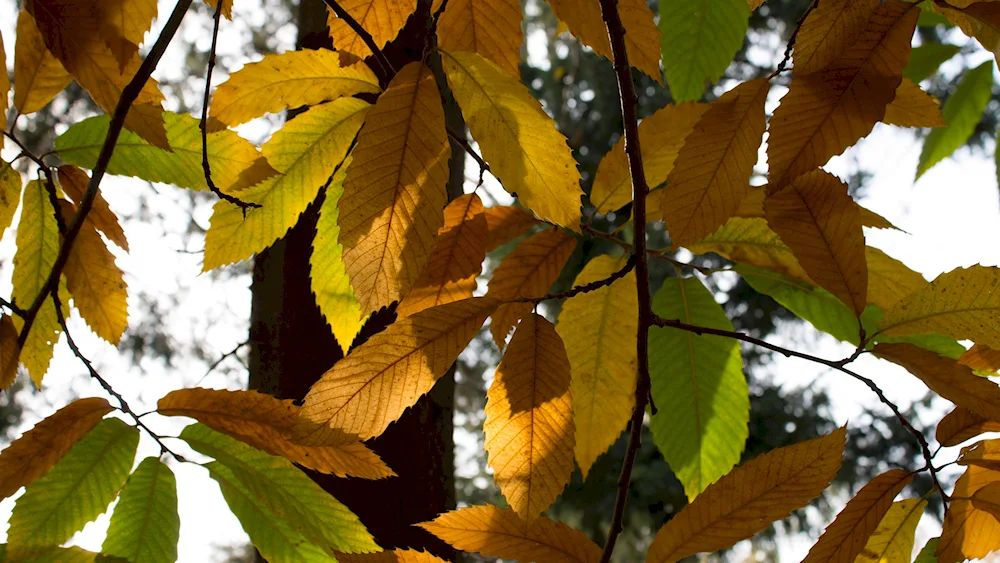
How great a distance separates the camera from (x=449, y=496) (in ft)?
3.51

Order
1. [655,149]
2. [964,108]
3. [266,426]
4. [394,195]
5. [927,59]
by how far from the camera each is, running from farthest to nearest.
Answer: [964,108] < [927,59] < [655,149] < [266,426] < [394,195]

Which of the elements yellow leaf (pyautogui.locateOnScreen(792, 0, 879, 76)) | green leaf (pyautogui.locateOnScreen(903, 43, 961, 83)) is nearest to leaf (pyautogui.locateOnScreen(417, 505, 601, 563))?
yellow leaf (pyautogui.locateOnScreen(792, 0, 879, 76))

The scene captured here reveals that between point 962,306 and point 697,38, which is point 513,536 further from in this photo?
point 697,38

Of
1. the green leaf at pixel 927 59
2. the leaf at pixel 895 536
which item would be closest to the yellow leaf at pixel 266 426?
the leaf at pixel 895 536

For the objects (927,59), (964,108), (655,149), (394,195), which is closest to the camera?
(394,195)

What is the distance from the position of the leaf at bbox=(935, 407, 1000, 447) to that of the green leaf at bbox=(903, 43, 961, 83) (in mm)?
858

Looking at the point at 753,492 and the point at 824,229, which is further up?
the point at 824,229

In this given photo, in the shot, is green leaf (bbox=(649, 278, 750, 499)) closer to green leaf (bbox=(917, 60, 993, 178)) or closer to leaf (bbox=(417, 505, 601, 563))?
leaf (bbox=(417, 505, 601, 563))

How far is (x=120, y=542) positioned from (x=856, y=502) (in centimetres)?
55

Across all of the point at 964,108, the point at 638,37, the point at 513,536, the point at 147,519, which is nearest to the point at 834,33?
the point at 638,37

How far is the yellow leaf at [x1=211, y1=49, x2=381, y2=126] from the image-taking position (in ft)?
1.98

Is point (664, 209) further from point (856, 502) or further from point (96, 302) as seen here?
point (96, 302)

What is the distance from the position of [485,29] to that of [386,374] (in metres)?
0.29

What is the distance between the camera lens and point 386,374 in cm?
46
